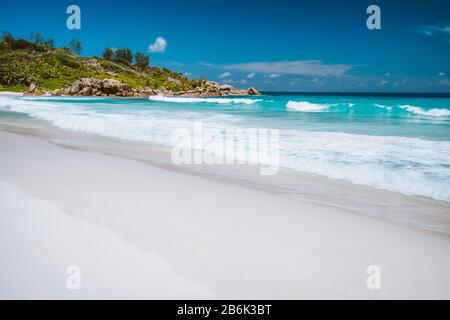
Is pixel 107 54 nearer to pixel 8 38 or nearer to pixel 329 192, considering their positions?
pixel 8 38

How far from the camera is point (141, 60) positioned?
157375 mm

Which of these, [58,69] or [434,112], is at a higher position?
[58,69]

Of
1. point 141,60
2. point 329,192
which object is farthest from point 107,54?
point 329,192

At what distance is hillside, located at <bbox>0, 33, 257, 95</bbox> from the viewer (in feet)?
284

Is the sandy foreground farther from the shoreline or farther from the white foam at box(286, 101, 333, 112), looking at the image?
the white foam at box(286, 101, 333, 112)

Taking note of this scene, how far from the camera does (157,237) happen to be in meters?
3.76

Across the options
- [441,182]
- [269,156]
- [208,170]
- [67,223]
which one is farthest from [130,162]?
[441,182]

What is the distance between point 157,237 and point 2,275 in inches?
54.6

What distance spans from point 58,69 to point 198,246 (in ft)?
374

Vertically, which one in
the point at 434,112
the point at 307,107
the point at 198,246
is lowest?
the point at 198,246

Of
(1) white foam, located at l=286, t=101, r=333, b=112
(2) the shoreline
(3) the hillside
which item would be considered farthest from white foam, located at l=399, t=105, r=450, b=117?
(3) the hillside

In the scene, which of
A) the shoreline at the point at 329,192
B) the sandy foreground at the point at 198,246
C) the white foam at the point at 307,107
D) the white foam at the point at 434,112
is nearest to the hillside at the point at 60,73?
the white foam at the point at 307,107

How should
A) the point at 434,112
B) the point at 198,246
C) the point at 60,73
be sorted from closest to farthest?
the point at 198,246 < the point at 434,112 < the point at 60,73

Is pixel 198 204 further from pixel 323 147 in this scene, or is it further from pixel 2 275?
pixel 323 147
